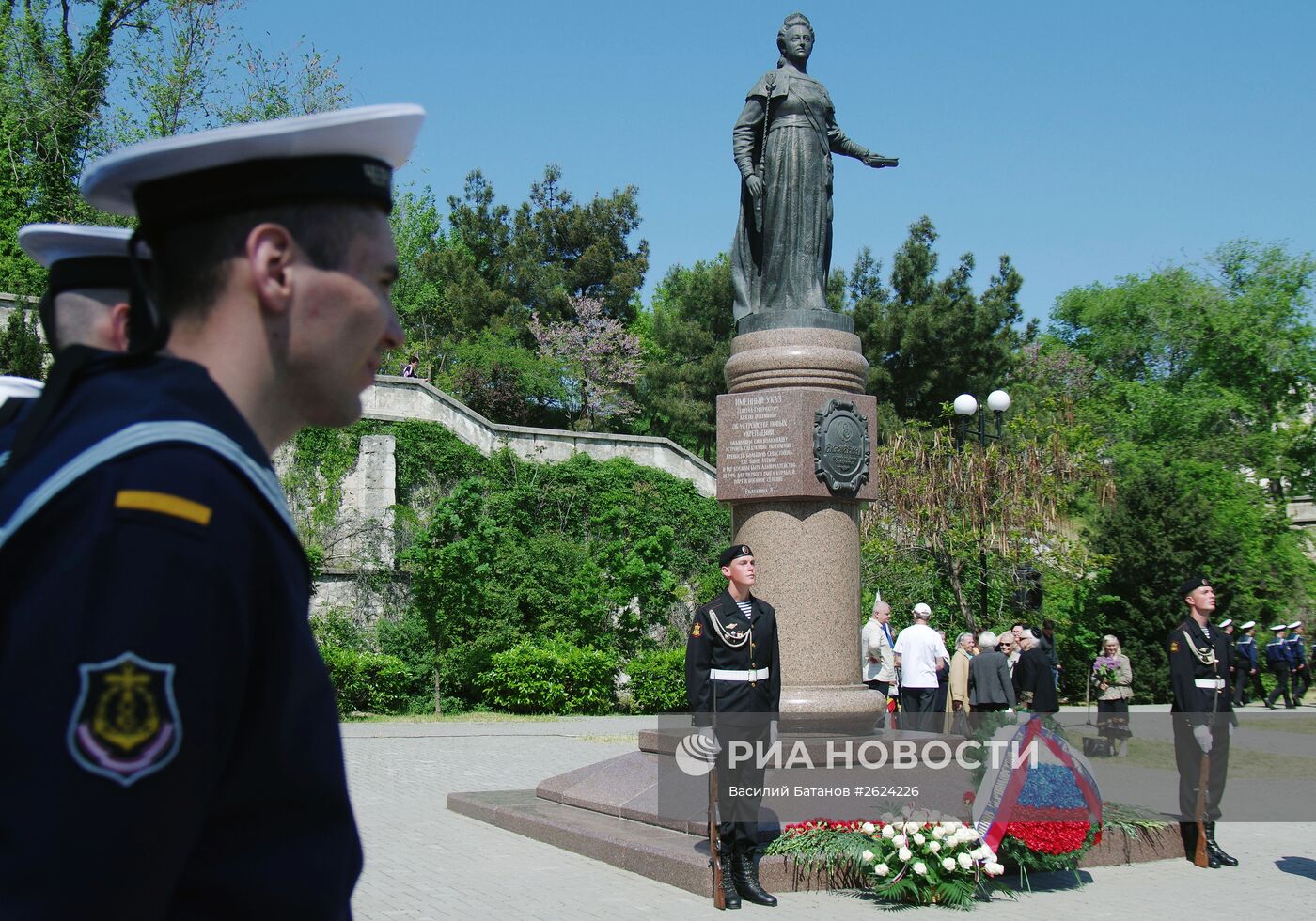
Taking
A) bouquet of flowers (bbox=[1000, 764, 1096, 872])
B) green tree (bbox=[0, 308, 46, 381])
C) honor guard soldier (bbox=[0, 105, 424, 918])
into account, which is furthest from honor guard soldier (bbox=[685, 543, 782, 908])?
green tree (bbox=[0, 308, 46, 381])

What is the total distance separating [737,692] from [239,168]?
711 centimetres

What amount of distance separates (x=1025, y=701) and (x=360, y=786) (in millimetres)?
7983

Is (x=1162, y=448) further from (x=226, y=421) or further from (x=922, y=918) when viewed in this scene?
(x=226, y=421)

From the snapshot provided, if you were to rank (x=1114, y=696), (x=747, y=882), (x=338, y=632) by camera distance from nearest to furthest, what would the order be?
(x=747, y=882) < (x=1114, y=696) < (x=338, y=632)

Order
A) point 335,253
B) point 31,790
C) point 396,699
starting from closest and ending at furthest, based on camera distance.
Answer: point 31,790
point 335,253
point 396,699

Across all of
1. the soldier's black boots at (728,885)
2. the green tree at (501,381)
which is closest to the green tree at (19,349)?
the green tree at (501,381)

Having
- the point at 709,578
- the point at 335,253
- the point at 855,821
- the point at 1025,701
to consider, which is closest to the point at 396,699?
the point at 709,578

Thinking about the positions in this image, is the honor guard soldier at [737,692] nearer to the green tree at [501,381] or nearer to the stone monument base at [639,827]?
the stone monument base at [639,827]

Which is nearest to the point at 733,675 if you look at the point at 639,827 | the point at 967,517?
the point at 639,827

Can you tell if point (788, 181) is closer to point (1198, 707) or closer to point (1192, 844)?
point (1198, 707)

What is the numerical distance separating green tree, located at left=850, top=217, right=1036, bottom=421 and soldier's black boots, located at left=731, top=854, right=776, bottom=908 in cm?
3855

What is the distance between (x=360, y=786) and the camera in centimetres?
1380

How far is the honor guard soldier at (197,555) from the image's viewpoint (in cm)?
122

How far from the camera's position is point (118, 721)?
3.99 ft
